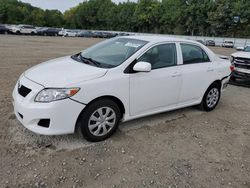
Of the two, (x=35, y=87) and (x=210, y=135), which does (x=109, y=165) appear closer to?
(x=35, y=87)

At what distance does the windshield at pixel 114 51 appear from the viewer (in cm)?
372

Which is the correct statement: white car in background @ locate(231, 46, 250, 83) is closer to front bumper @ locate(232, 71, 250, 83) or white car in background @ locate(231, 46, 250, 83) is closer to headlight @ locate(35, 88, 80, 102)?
front bumper @ locate(232, 71, 250, 83)

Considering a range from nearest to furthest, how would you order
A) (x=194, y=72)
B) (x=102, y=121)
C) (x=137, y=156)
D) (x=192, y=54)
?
(x=137, y=156), (x=102, y=121), (x=194, y=72), (x=192, y=54)

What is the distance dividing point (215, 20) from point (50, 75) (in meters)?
61.0

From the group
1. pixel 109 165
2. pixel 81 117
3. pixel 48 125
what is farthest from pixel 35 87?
pixel 109 165

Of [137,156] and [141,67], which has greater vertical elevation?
[141,67]

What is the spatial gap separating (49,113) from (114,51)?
1.65 m

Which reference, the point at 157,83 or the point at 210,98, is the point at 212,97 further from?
the point at 157,83

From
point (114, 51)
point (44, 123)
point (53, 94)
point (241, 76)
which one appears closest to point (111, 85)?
point (53, 94)

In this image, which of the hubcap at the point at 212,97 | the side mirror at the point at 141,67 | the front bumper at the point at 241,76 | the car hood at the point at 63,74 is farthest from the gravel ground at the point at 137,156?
the front bumper at the point at 241,76

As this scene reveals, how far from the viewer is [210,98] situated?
509 cm

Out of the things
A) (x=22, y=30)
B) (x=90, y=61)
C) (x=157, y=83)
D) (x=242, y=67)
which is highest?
(x=90, y=61)

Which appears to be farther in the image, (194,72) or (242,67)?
(242,67)

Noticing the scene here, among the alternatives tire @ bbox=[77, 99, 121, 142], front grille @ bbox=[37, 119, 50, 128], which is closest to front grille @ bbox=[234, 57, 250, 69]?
tire @ bbox=[77, 99, 121, 142]
